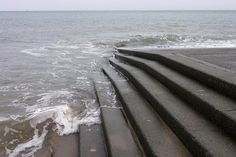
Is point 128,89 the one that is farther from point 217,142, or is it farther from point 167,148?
point 217,142

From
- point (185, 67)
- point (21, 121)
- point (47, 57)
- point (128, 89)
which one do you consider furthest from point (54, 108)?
point (47, 57)

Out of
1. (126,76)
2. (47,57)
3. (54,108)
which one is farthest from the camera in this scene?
(47,57)

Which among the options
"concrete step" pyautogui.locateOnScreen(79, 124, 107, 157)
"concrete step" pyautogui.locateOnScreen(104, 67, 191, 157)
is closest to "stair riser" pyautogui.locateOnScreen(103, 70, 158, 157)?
"concrete step" pyautogui.locateOnScreen(104, 67, 191, 157)

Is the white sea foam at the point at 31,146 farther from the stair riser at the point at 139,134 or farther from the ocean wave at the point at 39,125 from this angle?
the stair riser at the point at 139,134

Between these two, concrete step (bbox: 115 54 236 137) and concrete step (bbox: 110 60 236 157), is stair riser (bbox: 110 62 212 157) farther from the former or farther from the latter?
concrete step (bbox: 115 54 236 137)

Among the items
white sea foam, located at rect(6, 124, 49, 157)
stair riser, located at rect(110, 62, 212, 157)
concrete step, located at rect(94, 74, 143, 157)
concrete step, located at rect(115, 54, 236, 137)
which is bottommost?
white sea foam, located at rect(6, 124, 49, 157)

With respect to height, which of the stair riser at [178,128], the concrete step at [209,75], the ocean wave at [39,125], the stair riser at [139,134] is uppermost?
the concrete step at [209,75]

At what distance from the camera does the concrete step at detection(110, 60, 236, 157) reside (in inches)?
106

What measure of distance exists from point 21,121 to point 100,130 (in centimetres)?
167

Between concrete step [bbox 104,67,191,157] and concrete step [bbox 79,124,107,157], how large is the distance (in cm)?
52

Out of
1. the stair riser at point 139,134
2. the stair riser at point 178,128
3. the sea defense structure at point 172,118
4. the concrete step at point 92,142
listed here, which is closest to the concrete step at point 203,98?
the sea defense structure at point 172,118

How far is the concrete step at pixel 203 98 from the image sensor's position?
2.98m

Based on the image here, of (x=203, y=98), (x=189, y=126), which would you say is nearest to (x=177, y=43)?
(x=203, y=98)

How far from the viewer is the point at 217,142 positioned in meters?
2.79
